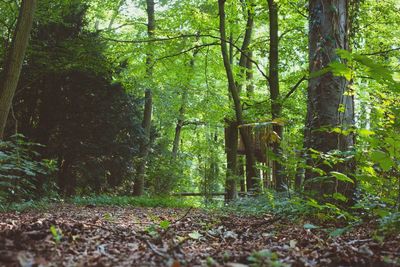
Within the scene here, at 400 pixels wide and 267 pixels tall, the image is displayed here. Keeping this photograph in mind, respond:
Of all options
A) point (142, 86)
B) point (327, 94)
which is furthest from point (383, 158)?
point (142, 86)

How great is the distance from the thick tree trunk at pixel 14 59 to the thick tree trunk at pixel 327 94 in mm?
5273

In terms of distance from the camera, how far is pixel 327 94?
4.87 m

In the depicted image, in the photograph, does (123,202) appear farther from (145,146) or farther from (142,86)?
(145,146)

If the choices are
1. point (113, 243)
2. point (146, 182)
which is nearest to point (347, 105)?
point (113, 243)

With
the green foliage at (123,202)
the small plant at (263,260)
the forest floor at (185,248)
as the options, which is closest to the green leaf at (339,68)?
the forest floor at (185,248)

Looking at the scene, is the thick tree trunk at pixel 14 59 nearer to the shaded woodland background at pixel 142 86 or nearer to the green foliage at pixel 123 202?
the shaded woodland background at pixel 142 86

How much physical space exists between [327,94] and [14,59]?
570 centimetres

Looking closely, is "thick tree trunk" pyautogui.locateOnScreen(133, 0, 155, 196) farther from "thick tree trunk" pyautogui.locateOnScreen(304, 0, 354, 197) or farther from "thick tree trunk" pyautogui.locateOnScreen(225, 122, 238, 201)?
"thick tree trunk" pyautogui.locateOnScreen(304, 0, 354, 197)

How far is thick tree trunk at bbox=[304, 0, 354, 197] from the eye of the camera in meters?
4.77

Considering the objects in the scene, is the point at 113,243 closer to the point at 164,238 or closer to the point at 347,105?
the point at 164,238

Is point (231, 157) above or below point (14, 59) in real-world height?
below

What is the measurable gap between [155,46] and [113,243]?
894 centimetres

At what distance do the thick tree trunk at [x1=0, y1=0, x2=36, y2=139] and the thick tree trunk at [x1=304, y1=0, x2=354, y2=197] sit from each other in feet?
17.3

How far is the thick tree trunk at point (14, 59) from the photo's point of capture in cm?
732
